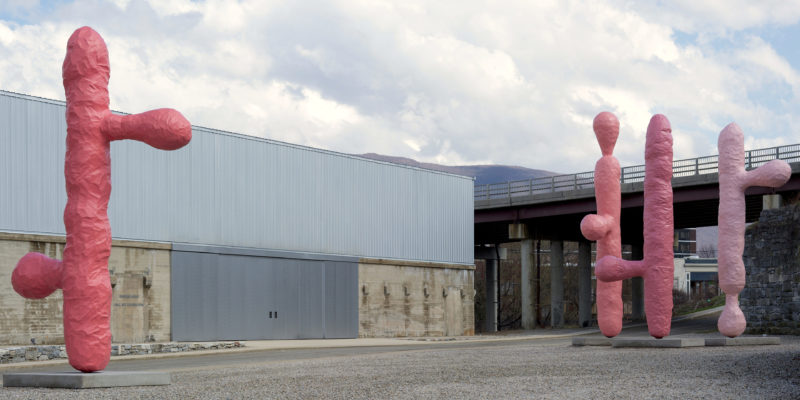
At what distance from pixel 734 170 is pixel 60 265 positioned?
1612 cm

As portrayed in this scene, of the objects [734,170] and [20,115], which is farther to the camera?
[20,115]

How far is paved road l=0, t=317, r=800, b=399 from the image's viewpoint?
37.6 ft

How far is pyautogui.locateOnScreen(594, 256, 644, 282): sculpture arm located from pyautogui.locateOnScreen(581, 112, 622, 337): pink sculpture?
0.97 m

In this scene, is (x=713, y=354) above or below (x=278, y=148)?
below

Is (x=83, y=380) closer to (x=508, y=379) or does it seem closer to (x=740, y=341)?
(x=508, y=379)

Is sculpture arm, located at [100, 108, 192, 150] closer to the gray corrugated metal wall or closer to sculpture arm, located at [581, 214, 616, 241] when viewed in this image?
sculpture arm, located at [581, 214, 616, 241]

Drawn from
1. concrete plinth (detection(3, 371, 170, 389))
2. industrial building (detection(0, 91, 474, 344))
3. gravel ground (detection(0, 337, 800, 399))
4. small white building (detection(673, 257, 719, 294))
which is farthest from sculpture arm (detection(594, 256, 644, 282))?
small white building (detection(673, 257, 719, 294))

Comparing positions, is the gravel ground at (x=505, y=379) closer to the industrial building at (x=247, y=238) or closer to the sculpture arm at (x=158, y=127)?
the sculpture arm at (x=158, y=127)

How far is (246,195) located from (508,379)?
24493mm

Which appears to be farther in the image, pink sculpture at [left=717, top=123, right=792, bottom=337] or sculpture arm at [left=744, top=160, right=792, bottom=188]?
pink sculpture at [left=717, top=123, right=792, bottom=337]

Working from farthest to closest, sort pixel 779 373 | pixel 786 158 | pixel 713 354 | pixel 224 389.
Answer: pixel 786 158 → pixel 713 354 → pixel 779 373 → pixel 224 389

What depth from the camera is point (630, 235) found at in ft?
198

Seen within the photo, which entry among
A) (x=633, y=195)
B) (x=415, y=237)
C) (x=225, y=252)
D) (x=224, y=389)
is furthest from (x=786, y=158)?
(x=224, y=389)

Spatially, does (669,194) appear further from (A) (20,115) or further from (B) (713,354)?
(A) (20,115)
